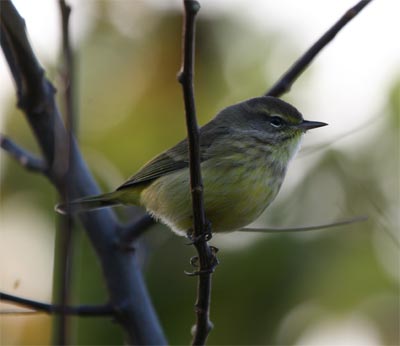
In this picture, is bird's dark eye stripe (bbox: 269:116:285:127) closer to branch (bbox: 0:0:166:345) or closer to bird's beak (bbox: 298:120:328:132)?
bird's beak (bbox: 298:120:328:132)

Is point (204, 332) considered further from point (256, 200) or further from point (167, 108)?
point (167, 108)

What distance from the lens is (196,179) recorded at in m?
3.06

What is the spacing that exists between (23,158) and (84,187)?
28.4 inches

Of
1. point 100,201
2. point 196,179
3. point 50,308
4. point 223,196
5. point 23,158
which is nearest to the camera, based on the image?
point 196,179

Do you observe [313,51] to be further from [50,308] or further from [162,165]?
[50,308]

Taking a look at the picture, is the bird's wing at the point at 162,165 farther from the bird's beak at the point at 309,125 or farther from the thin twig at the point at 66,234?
the thin twig at the point at 66,234

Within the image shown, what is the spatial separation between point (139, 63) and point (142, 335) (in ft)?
7.95

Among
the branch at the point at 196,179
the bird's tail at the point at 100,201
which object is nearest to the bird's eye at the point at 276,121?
the bird's tail at the point at 100,201

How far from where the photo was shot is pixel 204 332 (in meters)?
3.44

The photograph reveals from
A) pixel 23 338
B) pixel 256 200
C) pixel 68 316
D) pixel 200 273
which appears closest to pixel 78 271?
pixel 23 338

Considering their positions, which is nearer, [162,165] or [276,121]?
[162,165]

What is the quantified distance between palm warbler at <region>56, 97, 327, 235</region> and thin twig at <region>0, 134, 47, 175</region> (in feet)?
1.18

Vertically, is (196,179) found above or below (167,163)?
below

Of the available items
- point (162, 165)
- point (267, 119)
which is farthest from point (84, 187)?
point (267, 119)
